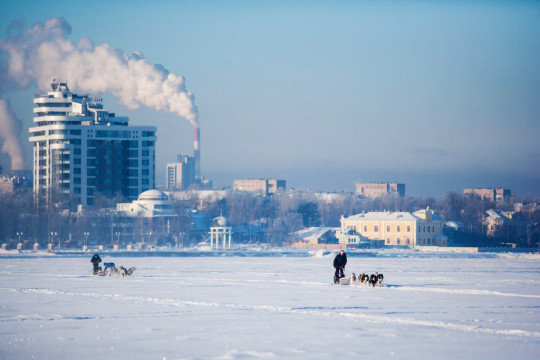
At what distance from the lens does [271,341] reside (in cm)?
2380

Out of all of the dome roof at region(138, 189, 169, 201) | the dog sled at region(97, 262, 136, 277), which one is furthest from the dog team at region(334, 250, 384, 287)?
the dome roof at region(138, 189, 169, 201)

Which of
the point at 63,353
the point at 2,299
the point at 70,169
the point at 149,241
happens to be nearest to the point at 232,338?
the point at 63,353

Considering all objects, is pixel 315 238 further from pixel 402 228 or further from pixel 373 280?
pixel 373 280

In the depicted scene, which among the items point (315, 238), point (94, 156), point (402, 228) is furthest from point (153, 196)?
point (402, 228)

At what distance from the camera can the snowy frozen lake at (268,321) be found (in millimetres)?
22375

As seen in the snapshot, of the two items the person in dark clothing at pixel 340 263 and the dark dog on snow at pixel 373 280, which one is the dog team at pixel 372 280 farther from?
the person in dark clothing at pixel 340 263

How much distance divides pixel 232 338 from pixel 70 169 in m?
171

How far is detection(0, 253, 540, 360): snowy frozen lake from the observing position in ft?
73.4

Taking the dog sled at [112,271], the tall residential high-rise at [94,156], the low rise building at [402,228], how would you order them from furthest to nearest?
the tall residential high-rise at [94,156] → the low rise building at [402,228] → the dog sled at [112,271]

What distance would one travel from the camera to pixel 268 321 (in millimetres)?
27922

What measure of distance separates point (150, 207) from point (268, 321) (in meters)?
135

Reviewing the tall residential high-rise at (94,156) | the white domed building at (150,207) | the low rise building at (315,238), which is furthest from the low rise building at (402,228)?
the tall residential high-rise at (94,156)

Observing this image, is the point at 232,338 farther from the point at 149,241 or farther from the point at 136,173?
the point at 136,173

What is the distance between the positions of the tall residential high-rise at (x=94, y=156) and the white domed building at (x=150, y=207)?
2484 cm
